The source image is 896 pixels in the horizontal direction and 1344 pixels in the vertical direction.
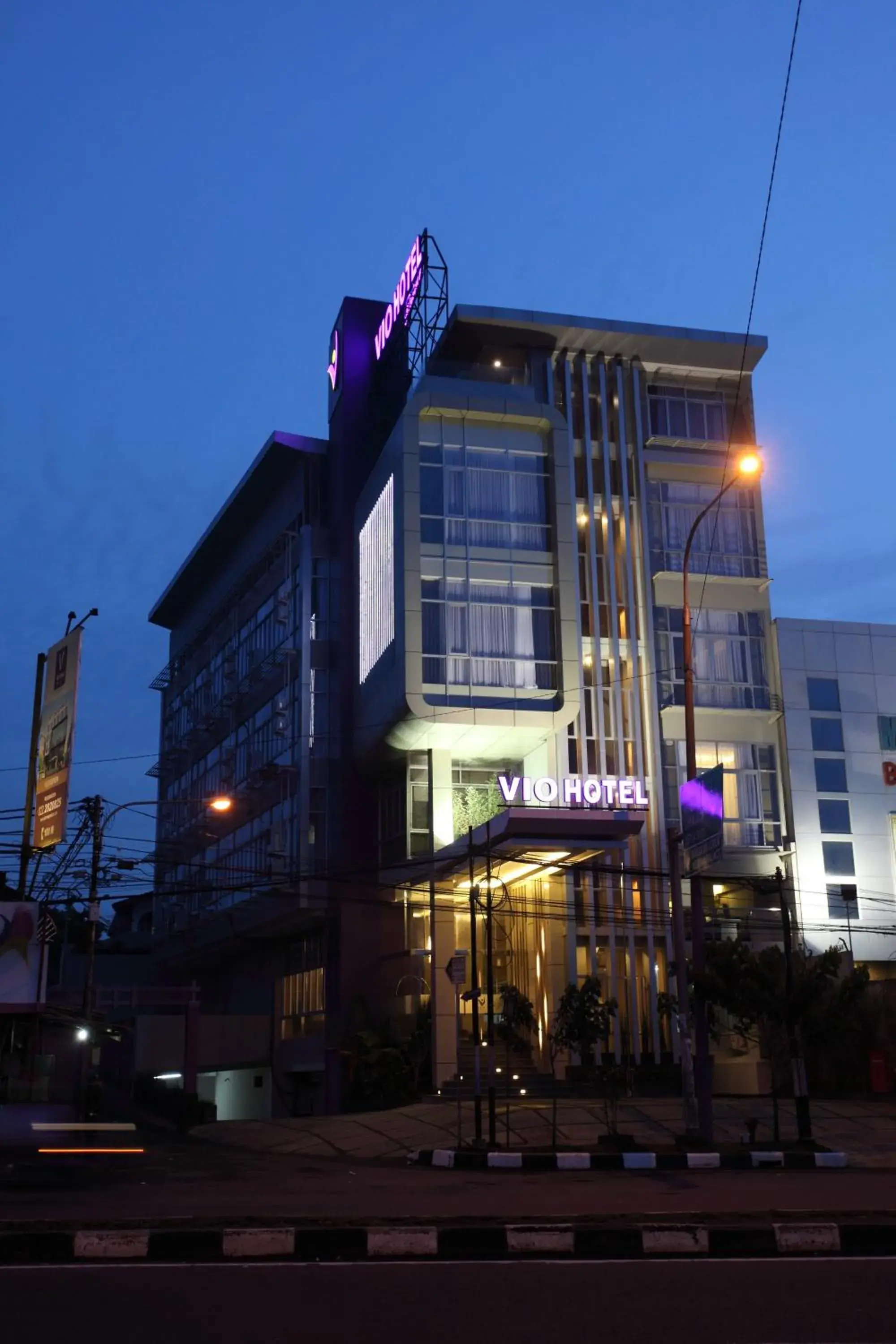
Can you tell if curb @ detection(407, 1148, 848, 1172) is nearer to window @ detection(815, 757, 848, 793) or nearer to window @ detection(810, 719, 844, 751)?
window @ detection(815, 757, 848, 793)

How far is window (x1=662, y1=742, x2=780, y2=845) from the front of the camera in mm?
46500

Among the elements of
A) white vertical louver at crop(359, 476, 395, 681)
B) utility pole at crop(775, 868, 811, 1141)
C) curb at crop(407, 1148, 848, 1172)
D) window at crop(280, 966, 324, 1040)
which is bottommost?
curb at crop(407, 1148, 848, 1172)

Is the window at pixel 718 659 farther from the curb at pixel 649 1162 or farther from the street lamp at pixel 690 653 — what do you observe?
the curb at pixel 649 1162

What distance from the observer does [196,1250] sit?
30.6 ft

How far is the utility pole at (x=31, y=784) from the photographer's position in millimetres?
32250

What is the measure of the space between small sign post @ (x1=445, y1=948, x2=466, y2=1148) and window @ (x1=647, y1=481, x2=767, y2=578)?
16.6 m

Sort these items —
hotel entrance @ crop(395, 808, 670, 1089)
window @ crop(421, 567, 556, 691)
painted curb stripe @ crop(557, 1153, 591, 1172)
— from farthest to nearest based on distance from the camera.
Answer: window @ crop(421, 567, 556, 691)
hotel entrance @ crop(395, 808, 670, 1089)
painted curb stripe @ crop(557, 1153, 591, 1172)

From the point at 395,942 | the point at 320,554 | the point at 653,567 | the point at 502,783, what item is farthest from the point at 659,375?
the point at 395,942

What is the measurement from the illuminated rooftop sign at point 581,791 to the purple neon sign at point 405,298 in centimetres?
1913

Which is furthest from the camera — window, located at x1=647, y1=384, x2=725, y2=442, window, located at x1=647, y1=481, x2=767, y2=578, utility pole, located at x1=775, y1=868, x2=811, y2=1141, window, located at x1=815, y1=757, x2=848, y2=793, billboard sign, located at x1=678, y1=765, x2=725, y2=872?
window, located at x1=647, y1=384, x2=725, y2=442

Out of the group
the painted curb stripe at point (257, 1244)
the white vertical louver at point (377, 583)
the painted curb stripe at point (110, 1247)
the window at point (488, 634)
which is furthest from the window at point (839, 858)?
the painted curb stripe at point (110, 1247)

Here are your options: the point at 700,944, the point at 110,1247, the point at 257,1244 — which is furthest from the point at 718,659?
the point at 110,1247

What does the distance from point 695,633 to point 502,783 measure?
12556 millimetres

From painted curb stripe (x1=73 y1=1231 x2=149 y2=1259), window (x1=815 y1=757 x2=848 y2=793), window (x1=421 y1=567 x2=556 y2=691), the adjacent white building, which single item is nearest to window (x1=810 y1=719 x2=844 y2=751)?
the adjacent white building
